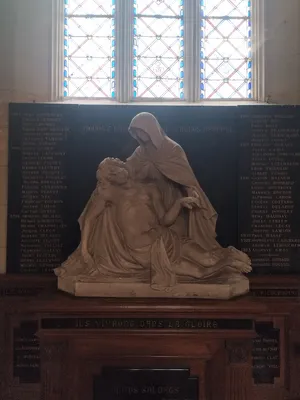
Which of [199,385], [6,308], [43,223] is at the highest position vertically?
[43,223]

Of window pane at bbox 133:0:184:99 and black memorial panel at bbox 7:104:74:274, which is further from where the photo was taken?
window pane at bbox 133:0:184:99

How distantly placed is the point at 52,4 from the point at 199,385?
4.03 metres

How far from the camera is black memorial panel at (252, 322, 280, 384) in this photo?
4.68m

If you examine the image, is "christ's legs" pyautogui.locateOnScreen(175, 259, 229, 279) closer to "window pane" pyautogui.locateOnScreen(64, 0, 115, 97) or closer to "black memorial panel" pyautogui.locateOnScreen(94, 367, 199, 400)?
"black memorial panel" pyautogui.locateOnScreen(94, 367, 199, 400)

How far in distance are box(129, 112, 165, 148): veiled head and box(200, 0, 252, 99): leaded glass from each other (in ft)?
5.12

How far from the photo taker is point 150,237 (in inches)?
159

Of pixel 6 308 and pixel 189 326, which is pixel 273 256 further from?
pixel 6 308

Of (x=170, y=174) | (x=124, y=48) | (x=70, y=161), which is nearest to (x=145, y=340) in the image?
(x=170, y=174)

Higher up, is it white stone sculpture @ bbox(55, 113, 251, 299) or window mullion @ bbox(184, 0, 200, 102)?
window mullion @ bbox(184, 0, 200, 102)

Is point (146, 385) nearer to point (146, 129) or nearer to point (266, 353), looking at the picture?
point (266, 353)

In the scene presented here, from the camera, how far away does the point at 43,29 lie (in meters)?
5.17

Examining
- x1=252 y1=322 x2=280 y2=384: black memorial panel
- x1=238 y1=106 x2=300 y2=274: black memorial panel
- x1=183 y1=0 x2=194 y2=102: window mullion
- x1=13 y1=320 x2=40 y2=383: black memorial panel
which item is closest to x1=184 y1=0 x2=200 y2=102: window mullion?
x1=183 y1=0 x2=194 y2=102: window mullion

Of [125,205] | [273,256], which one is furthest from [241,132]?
[125,205]

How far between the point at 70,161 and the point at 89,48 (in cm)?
143
